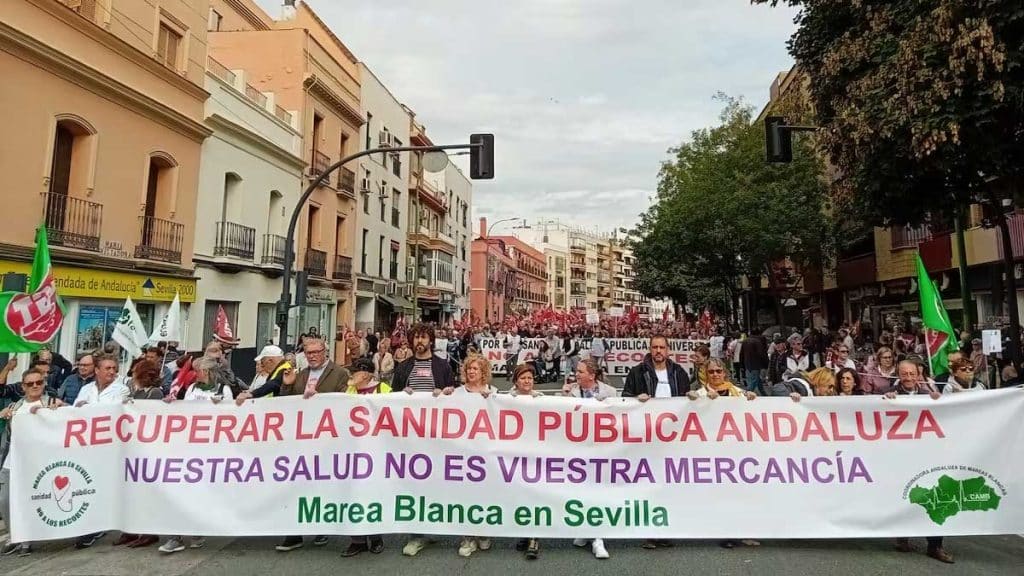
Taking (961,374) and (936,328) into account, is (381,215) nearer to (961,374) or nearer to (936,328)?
(936,328)

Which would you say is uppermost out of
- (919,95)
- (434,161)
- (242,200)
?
(242,200)

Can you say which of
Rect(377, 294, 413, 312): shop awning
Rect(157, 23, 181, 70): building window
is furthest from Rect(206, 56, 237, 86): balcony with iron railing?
Rect(377, 294, 413, 312): shop awning

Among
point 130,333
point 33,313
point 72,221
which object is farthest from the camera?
point 72,221

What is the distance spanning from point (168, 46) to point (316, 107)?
9.27 m

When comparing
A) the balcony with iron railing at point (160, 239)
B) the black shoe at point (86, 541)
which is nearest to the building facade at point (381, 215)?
the balcony with iron railing at point (160, 239)

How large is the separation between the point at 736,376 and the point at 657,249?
1323 cm

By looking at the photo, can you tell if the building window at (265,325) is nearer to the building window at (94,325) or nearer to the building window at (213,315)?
the building window at (213,315)

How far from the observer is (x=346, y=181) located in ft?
94.9

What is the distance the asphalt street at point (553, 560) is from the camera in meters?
4.67

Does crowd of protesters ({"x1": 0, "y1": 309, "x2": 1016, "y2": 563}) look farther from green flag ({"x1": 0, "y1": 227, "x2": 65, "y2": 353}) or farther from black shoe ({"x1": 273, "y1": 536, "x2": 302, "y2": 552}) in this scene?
green flag ({"x1": 0, "y1": 227, "x2": 65, "y2": 353})

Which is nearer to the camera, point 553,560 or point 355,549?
point 553,560

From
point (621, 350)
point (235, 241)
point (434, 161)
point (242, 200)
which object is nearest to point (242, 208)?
point (242, 200)

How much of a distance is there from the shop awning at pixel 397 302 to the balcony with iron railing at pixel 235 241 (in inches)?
478

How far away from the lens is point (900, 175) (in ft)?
38.4
